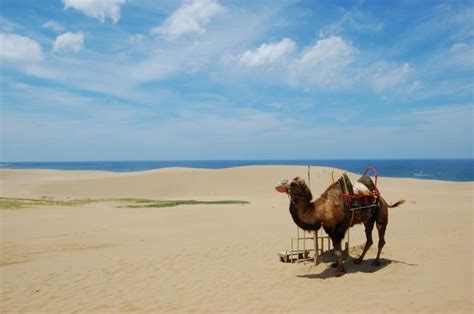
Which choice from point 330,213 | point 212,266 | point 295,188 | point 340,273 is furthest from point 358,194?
point 212,266

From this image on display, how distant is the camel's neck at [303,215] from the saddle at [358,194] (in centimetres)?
97

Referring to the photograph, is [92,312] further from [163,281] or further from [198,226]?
[198,226]

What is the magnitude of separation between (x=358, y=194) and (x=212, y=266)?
14.7 feet

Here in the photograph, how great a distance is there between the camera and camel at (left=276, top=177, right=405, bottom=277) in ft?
28.5

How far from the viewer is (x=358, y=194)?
9336mm

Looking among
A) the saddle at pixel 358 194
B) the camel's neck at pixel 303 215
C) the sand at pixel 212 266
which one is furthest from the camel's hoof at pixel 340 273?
the saddle at pixel 358 194

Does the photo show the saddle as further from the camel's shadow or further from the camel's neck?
the camel's shadow

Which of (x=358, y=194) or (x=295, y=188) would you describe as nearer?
(x=295, y=188)

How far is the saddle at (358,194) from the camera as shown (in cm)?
921

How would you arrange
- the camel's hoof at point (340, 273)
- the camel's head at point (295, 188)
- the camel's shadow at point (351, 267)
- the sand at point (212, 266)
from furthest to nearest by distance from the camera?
the camel's shadow at point (351, 267) → the camel's hoof at point (340, 273) → the camel's head at point (295, 188) → the sand at point (212, 266)

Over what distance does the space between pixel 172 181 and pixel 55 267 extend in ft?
100

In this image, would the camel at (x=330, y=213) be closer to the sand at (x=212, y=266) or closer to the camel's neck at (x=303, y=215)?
the camel's neck at (x=303, y=215)

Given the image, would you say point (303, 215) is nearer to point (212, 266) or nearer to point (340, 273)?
point (340, 273)

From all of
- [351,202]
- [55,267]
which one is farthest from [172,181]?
[351,202]
